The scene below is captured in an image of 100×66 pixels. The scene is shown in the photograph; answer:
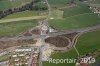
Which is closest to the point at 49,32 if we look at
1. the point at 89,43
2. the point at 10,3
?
the point at 89,43

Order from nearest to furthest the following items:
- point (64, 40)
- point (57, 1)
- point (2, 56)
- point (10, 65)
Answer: point (10, 65) < point (2, 56) < point (64, 40) < point (57, 1)

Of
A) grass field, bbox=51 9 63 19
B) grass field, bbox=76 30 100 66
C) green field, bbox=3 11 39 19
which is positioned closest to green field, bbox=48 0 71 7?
grass field, bbox=51 9 63 19

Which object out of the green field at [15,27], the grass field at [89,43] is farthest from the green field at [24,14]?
the grass field at [89,43]

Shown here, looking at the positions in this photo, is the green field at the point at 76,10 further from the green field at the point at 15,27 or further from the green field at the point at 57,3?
the green field at the point at 15,27

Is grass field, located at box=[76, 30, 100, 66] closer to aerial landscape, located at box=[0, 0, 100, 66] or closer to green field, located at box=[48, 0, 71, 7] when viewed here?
aerial landscape, located at box=[0, 0, 100, 66]

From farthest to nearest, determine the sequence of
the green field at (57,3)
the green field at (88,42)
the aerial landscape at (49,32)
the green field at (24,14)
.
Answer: the green field at (57,3), the green field at (24,14), the green field at (88,42), the aerial landscape at (49,32)

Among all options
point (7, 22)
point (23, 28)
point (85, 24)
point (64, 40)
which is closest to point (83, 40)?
point (64, 40)

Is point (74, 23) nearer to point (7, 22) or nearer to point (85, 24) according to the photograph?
point (85, 24)

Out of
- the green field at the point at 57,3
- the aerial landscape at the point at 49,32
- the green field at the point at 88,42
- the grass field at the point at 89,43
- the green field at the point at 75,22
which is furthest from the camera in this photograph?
the green field at the point at 57,3
